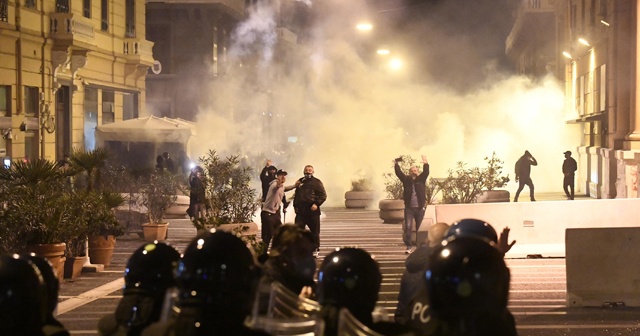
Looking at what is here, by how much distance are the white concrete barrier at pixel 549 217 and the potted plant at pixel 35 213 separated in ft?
Result: 19.7

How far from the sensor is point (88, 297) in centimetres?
1257

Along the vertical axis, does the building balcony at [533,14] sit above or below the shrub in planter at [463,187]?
above

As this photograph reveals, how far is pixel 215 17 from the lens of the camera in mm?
50125

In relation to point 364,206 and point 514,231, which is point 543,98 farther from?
point 514,231

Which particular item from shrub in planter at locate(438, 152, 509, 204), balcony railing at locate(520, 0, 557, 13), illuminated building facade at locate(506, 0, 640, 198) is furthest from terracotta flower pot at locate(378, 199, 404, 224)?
balcony railing at locate(520, 0, 557, 13)

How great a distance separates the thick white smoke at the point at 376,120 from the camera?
42.2 m

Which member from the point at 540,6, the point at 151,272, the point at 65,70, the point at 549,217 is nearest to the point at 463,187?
the point at 549,217

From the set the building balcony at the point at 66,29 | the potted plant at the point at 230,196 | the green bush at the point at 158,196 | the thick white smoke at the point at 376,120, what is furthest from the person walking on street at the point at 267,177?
the thick white smoke at the point at 376,120

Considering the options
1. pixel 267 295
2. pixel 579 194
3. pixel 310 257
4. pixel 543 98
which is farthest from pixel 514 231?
pixel 543 98

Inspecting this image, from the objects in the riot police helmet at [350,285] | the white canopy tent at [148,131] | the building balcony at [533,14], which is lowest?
the riot police helmet at [350,285]

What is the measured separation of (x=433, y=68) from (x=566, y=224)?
40717 mm

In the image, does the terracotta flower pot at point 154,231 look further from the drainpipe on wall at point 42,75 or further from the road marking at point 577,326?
the road marking at point 577,326

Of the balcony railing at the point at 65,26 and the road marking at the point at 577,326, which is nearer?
the road marking at the point at 577,326

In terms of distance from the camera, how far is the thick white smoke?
42219 mm
